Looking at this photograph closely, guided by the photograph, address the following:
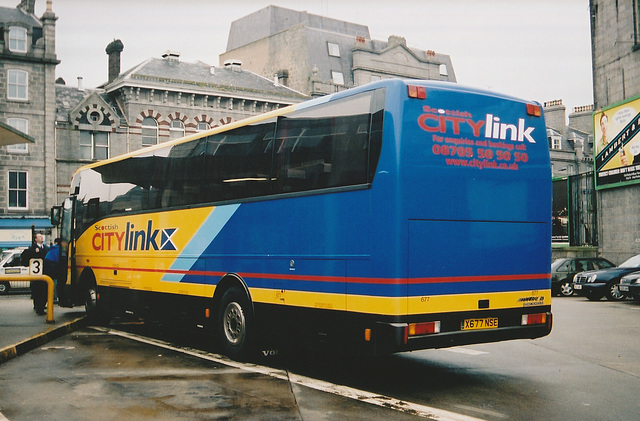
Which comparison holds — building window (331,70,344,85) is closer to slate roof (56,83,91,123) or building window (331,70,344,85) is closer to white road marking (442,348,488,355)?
slate roof (56,83,91,123)

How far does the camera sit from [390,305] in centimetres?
779

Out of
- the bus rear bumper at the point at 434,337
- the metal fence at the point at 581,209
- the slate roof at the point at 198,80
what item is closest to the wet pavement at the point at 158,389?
the bus rear bumper at the point at 434,337

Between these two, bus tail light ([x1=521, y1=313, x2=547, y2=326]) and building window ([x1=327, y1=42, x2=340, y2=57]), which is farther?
building window ([x1=327, y1=42, x2=340, y2=57])

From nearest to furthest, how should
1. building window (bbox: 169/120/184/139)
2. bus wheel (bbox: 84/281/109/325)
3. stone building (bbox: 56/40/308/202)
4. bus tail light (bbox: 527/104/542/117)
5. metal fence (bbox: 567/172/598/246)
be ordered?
bus tail light (bbox: 527/104/542/117) → bus wheel (bbox: 84/281/109/325) → metal fence (bbox: 567/172/598/246) → stone building (bbox: 56/40/308/202) → building window (bbox: 169/120/184/139)

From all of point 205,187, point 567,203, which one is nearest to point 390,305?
point 205,187

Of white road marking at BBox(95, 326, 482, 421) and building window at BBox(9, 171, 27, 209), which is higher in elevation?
building window at BBox(9, 171, 27, 209)

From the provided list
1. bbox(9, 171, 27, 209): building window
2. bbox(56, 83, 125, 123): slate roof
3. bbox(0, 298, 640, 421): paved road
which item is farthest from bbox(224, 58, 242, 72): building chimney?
bbox(0, 298, 640, 421): paved road

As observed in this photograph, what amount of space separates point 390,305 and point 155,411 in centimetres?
259

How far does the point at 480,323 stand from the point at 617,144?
23.9 m

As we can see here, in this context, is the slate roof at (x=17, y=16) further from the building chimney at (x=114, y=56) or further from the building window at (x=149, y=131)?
the building window at (x=149, y=131)

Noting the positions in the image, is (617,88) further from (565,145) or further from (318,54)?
(565,145)

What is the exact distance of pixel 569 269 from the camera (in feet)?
88.2

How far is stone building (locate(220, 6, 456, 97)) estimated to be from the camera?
58.6 metres

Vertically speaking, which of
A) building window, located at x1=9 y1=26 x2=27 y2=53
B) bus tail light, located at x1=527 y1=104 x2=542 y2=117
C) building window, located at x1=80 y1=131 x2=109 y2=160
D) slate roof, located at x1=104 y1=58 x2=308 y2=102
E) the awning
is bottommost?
bus tail light, located at x1=527 y1=104 x2=542 y2=117
